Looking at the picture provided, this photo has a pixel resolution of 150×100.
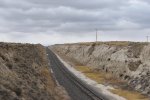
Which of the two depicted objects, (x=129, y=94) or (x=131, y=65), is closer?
(x=129, y=94)

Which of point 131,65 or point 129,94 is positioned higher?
point 131,65

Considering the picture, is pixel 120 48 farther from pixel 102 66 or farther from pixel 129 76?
pixel 129 76

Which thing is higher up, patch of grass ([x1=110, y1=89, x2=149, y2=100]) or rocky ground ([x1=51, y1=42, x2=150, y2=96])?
rocky ground ([x1=51, y1=42, x2=150, y2=96])

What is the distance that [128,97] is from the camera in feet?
140

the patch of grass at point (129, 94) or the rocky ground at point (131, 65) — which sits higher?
the rocky ground at point (131, 65)

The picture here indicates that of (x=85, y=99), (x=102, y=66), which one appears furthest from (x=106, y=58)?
(x=85, y=99)

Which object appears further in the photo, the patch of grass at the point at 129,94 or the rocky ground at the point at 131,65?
the rocky ground at the point at 131,65

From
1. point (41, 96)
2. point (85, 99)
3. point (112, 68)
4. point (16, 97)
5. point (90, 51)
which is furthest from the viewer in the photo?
point (90, 51)

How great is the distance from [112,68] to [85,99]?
30796mm

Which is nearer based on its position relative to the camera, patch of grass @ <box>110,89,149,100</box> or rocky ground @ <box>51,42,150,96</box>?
patch of grass @ <box>110,89,149,100</box>

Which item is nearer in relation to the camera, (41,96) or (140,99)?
(41,96)

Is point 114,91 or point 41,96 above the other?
point 41,96

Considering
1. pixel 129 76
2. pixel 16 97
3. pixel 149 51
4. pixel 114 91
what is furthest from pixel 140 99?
pixel 16 97

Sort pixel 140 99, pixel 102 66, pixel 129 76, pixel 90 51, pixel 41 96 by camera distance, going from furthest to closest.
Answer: pixel 90 51 < pixel 102 66 < pixel 129 76 < pixel 140 99 < pixel 41 96
